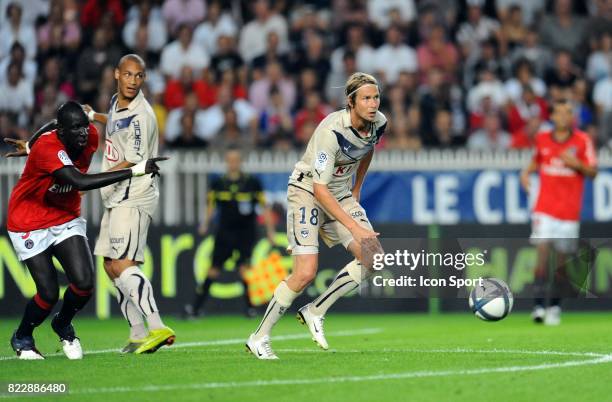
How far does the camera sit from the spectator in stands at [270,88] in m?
22.0

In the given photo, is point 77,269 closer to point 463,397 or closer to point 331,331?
point 463,397

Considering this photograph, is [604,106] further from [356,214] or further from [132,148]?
[132,148]

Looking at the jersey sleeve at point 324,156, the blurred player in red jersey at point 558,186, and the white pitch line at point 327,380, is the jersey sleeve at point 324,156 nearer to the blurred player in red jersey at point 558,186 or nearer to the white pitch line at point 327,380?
the white pitch line at point 327,380

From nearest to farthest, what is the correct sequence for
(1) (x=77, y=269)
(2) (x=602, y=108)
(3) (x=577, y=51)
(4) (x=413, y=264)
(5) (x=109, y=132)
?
1. (1) (x=77, y=269)
2. (5) (x=109, y=132)
3. (4) (x=413, y=264)
4. (2) (x=602, y=108)
5. (3) (x=577, y=51)

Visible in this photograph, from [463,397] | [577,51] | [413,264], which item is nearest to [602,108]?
[577,51]

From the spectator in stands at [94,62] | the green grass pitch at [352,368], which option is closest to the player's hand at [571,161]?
the green grass pitch at [352,368]

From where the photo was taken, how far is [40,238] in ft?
36.5

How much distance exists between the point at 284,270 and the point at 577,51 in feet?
23.8

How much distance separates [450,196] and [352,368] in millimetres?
10032

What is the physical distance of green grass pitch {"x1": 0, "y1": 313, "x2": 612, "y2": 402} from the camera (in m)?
8.91

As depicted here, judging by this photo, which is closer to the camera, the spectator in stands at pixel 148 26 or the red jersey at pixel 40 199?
the red jersey at pixel 40 199

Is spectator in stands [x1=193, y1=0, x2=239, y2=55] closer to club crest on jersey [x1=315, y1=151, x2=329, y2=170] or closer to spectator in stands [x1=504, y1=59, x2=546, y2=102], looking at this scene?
spectator in stands [x1=504, y1=59, x2=546, y2=102]

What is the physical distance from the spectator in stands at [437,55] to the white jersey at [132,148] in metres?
11.0

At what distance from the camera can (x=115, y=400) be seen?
28.5 feet
